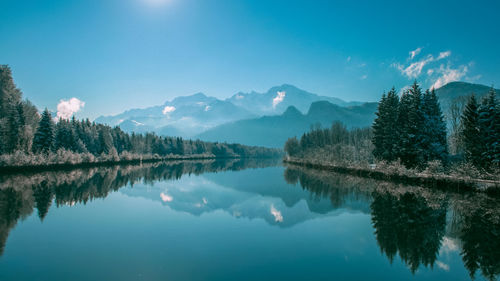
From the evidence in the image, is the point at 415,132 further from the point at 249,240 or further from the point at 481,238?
the point at 249,240

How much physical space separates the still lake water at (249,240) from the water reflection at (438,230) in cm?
5

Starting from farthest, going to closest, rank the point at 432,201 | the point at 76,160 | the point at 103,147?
1. the point at 103,147
2. the point at 76,160
3. the point at 432,201

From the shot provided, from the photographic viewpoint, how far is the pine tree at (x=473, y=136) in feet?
90.8

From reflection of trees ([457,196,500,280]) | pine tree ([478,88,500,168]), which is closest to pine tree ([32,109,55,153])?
reflection of trees ([457,196,500,280])

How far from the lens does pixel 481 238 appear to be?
10.7 metres

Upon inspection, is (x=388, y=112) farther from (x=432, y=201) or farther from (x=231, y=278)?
(x=231, y=278)

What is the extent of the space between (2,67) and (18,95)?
20.0 feet

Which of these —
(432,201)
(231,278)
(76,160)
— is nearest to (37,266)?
(231,278)

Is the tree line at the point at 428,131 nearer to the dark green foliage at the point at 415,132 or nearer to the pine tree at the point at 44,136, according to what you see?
the dark green foliage at the point at 415,132

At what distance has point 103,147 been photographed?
248ft

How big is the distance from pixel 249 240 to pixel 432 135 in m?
33.0

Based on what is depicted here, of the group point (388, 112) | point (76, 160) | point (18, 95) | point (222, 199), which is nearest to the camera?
point (222, 199)

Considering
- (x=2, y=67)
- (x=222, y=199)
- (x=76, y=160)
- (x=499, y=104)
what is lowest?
(x=222, y=199)

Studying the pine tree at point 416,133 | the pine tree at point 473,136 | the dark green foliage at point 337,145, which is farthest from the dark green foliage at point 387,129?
the pine tree at point 473,136
